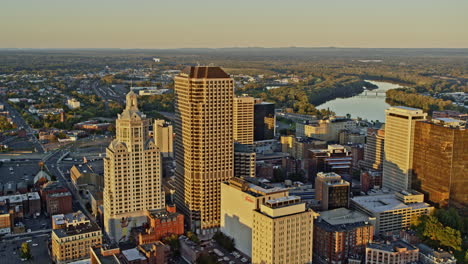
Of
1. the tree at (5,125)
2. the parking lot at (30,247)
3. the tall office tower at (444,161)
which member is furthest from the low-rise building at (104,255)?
the tree at (5,125)

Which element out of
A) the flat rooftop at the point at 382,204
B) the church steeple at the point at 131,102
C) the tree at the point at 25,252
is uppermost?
the church steeple at the point at 131,102

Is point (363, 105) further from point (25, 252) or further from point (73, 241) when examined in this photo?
point (25, 252)

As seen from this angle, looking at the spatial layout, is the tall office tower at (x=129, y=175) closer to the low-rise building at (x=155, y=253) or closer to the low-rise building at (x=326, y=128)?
the low-rise building at (x=155, y=253)

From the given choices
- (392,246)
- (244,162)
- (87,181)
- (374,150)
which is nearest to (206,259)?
(244,162)

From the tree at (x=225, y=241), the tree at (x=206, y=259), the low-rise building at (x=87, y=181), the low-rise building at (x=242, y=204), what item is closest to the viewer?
the tree at (x=206, y=259)

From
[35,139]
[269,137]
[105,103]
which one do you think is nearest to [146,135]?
[269,137]

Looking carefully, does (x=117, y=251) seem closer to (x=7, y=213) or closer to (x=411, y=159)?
(x=7, y=213)

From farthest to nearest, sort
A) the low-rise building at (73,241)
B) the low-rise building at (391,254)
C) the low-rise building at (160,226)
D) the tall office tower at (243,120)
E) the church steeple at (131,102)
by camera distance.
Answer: the tall office tower at (243,120) < the church steeple at (131,102) < the low-rise building at (160,226) < the low-rise building at (73,241) < the low-rise building at (391,254)

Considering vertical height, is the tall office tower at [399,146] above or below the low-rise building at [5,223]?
above
